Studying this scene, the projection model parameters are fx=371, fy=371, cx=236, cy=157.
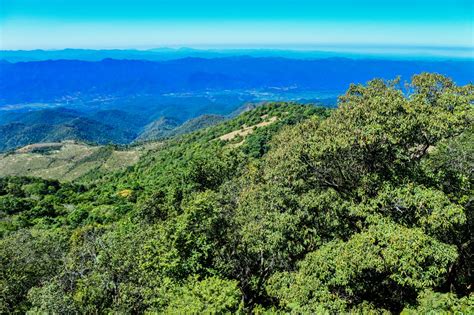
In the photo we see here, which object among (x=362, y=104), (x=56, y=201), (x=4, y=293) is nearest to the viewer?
(x=362, y=104)

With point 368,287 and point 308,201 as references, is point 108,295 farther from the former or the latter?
point 368,287

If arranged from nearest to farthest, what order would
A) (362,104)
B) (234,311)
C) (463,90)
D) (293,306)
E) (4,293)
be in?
1. (293,306)
2. (234,311)
3. (362,104)
4. (463,90)
5. (4,293)

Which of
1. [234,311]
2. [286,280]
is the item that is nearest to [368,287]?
[286,280]

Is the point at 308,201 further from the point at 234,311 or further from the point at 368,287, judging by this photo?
the point at 234,311

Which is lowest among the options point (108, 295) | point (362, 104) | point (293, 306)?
point (108, 295)

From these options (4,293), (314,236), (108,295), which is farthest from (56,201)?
(314,236)

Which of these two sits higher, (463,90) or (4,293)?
(463,90)

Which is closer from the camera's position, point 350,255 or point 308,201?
point 350,255
